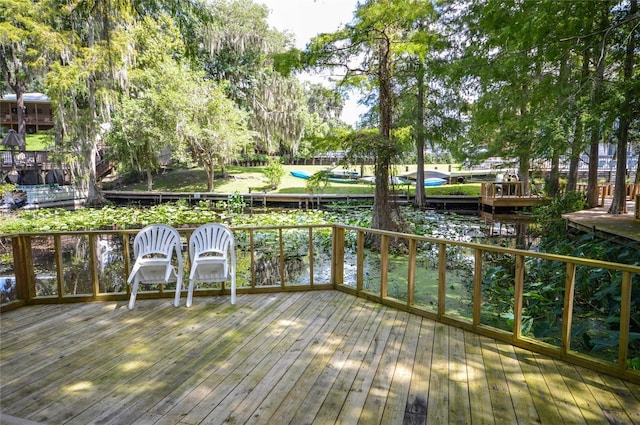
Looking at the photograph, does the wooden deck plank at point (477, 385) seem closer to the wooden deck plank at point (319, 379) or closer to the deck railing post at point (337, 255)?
the wooden deck plank at point (319, 379)

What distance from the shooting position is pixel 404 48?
6.77 metres

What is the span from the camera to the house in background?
2547cm

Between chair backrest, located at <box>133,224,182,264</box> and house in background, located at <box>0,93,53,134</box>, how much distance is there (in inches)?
1057

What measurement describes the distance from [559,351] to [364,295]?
74.5 inches

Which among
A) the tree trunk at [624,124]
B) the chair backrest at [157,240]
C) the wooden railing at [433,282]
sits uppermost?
the tree trunk at [624,124]

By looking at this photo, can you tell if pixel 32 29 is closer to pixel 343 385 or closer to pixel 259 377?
pixel 259 377

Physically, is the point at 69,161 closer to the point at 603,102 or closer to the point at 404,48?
the point at 404,48

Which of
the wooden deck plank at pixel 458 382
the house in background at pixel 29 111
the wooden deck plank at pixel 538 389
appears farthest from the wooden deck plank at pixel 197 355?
the house in background at pixel 29 111

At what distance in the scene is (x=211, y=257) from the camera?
3787mm

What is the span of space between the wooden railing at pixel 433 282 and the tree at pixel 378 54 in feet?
4.70

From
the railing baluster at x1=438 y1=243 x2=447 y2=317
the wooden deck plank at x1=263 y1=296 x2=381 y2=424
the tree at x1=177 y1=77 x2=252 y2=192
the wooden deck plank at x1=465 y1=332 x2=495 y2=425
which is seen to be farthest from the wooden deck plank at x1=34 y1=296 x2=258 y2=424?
the tree at x1=177 y1=77 x2=252 y2=192

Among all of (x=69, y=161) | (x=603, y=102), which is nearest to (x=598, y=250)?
(x=603, y=102)

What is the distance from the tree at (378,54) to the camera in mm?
6414

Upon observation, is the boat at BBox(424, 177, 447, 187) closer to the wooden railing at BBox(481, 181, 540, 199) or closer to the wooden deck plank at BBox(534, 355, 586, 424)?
the wooden railing at BBox(481, 181, 540, 199)
